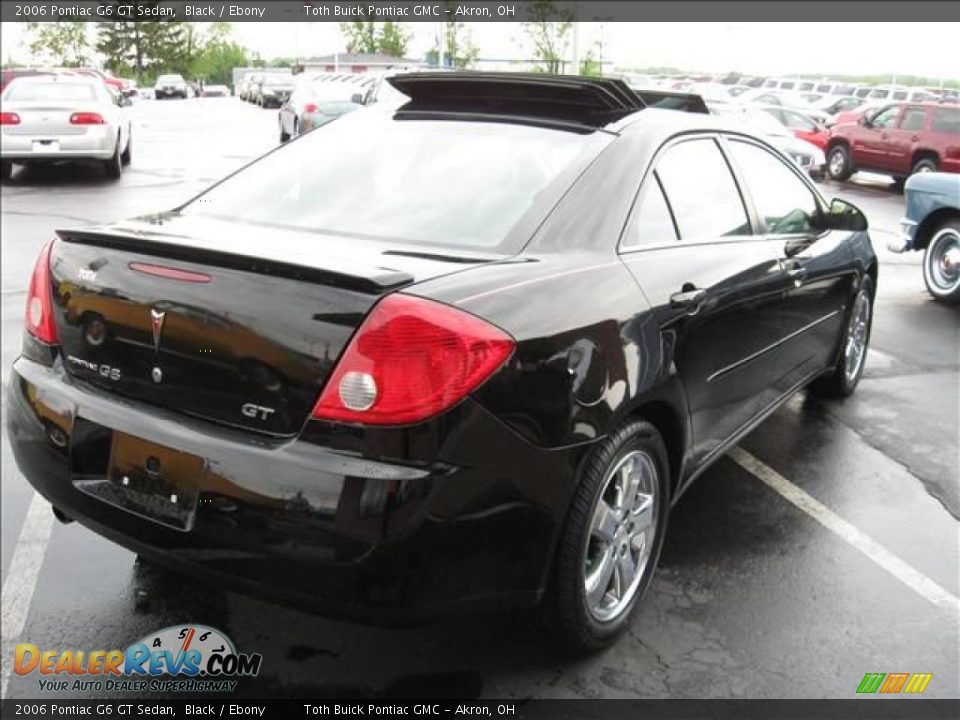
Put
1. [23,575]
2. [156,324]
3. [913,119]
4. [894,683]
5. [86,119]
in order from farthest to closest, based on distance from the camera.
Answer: [913,119]
[86,119]
[23,575]
[894,683]
[156,324]

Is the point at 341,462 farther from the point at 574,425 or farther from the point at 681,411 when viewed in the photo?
the point at 681,411

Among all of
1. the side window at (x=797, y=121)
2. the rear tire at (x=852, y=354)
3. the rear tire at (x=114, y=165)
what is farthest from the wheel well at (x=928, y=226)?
the side window at (x=797, y=121)

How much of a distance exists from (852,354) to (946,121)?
43.3 ft

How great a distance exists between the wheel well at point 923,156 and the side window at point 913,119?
0.44 metres

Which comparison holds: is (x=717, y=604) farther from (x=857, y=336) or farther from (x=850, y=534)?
(x=857, y=336)

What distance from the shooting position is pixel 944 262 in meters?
8.16

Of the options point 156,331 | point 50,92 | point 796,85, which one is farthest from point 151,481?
point 796,85

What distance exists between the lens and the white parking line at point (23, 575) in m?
2.88

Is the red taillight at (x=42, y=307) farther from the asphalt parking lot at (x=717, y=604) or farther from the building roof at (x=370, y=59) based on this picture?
the building roof at (x=370, y=59)

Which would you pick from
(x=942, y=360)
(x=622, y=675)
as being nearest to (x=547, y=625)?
(x=622, y=675)

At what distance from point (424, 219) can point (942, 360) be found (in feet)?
15.7

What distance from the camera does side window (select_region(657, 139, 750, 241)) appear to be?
3.33 m

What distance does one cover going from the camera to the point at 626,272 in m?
2.87

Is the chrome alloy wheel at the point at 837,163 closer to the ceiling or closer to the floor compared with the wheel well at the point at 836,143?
closer to the floor
